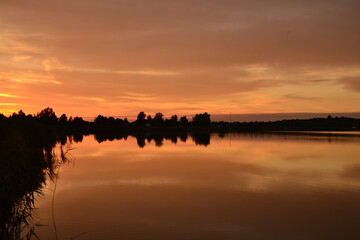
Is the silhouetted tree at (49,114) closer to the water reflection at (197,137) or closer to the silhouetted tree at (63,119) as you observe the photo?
the silhouetted tree at (63,119)

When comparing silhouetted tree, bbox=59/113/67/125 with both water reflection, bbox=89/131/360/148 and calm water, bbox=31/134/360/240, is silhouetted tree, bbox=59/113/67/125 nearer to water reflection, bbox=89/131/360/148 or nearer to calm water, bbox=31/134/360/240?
water reflection, bbox=89/131/360/148

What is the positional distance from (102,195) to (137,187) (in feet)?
9.21

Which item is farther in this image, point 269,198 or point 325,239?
point 269,198

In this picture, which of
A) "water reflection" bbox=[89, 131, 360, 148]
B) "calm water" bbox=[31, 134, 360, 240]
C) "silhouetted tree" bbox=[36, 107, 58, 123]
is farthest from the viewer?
"silhouetted tree" bbox=[36, 107, 58, 123]

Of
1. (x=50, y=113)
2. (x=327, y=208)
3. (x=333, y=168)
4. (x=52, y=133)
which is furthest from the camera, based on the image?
(x=50, y=113)

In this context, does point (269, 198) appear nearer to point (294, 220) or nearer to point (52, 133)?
point (294, 220)

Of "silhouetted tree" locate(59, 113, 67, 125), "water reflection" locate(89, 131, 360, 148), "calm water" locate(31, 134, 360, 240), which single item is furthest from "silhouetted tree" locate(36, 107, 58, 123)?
"calm water" locate(31, 134, 360, 240)

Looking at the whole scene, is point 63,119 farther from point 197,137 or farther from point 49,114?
point 197,137

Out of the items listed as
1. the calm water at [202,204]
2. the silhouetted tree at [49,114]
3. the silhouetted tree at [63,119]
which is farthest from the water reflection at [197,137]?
the silhouetted tree at [63,119]

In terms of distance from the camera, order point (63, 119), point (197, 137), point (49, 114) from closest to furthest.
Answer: point (197, 137), point (49, 114), point (63, 119)

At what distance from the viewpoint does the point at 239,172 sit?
1062 inches

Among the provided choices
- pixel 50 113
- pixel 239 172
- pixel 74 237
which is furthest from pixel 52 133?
pixel 50 113

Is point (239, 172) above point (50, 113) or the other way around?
the other way around

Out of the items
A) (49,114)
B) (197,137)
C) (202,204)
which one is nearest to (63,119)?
(49,114)
